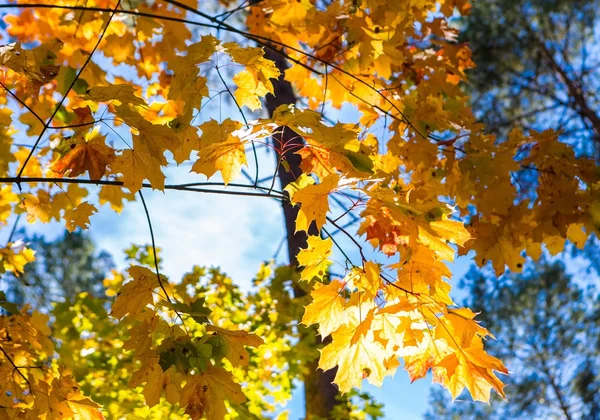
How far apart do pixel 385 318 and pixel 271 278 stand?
7.80 ft

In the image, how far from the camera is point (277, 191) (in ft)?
5.14

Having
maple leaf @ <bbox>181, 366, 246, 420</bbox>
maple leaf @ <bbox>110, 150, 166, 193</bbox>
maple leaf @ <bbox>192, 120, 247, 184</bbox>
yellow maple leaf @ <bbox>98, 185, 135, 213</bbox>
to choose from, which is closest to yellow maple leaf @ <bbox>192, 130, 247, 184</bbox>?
maple leaf @ <bbox>192, 120, 247, 184</bbox>

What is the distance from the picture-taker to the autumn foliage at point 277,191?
1405mm

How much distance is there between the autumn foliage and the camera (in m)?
1.41

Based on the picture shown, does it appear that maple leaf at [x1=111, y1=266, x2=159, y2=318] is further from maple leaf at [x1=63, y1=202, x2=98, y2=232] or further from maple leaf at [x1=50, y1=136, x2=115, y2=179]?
maple leaf at [x1=63, y1=202, x2=98, y2=232]

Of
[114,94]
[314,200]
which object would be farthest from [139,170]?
[314,200]

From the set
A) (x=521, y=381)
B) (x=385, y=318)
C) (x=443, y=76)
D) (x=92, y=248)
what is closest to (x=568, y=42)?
(x=521, y=381)

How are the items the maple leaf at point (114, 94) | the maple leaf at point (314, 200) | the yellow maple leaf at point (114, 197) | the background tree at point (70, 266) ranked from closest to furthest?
1. the maple leaf at point (314, 200)
2. the maple leaf at point (114, 94)
3. the yellow maple leaf at point (114, 197)
4. the background tree at point (70, 266)

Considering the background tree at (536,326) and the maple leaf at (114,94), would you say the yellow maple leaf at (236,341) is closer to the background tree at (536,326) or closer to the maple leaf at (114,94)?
the maple leaf at (114,94)

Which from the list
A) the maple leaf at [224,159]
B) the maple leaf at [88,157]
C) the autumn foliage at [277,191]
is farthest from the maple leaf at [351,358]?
the maple leaf at [88,157]

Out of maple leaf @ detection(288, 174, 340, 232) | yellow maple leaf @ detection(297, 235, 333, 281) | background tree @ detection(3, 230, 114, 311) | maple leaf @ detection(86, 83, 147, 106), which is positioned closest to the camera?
maple leaf @ detection(288, 174, 340, 232)

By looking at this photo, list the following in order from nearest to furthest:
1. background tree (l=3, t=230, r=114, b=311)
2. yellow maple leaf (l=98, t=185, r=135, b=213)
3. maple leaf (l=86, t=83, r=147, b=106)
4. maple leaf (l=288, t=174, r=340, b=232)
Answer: maple leaf (l=288, t=174, r=340, b=232)
maple leaf (l=86, t=83, r=147, b=106)
yellow maple leaf (l=98, t=185, r=135, b=213)
background tree (l=3, t=230, r=114, b=311)

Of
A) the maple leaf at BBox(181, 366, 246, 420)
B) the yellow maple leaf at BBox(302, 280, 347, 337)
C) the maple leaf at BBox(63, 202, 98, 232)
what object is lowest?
the maple leaf at BBox(181, 366, 246, 420)

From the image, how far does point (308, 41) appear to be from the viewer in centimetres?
265
